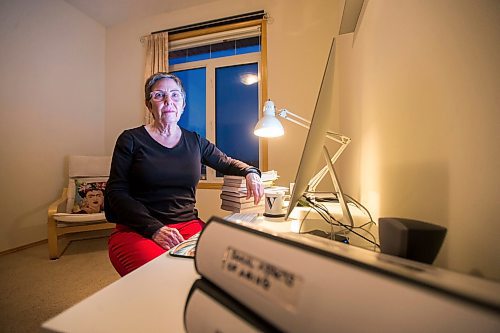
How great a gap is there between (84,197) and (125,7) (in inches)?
97.6

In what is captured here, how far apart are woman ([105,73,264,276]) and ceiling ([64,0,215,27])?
2355 millimetres

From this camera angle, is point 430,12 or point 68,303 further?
point 68,303

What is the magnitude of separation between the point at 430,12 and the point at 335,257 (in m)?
0.62

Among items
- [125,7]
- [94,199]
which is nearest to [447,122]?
[94,199]

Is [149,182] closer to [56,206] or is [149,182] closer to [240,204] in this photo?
[240,204]

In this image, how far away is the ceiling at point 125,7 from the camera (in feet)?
9.14

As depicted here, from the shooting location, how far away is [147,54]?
2.99m

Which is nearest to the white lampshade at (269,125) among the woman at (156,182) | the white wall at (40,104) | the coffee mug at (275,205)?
the woman at (156,182)

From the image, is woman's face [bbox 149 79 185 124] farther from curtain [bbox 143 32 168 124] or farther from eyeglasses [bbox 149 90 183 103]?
curtain [bbox 143 32 168 124]

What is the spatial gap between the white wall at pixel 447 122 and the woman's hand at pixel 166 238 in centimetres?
76

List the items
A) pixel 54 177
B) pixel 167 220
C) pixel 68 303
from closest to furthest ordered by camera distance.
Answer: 1. pixel 167 220
2. pixel 68 303
3. pixel 54 177

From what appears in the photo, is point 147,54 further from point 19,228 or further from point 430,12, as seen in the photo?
point 430,12

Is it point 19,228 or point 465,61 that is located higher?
point 465,61

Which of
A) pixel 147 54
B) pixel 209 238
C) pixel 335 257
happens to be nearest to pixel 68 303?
pixel 209 238
